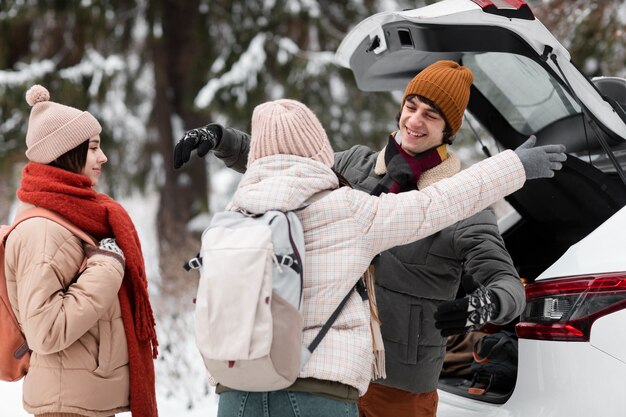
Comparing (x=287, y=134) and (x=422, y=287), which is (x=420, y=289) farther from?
(x=287, y=134)

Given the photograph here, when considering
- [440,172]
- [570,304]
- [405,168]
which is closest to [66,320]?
[405,168]

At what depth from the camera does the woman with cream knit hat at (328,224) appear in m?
2.15

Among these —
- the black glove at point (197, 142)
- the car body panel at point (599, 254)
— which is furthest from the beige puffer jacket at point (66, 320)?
the car body panel at point (599, 254)

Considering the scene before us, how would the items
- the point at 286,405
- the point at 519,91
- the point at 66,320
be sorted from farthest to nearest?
the point at 519,91, the point at 66,320, the point at 286,405

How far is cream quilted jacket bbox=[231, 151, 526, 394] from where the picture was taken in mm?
2156

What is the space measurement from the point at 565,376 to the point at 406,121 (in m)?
1.02

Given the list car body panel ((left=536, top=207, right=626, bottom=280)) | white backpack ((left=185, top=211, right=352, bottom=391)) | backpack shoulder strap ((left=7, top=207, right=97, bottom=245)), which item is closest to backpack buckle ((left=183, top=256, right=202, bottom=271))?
white backpack ((left=185, top=211, right=352, bottom=391))

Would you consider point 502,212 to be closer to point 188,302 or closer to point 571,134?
point 188,302

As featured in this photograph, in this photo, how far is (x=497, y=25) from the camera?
261cm

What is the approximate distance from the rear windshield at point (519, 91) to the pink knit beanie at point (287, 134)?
3.86 ft

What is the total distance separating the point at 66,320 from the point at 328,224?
0.96 m

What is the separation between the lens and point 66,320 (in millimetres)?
2510

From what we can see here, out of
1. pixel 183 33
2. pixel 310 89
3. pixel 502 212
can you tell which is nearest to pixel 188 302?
pixel 502 212

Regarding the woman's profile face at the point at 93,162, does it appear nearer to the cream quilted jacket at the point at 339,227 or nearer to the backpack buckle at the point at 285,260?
the cream quilted jacket at the point at 339,227
